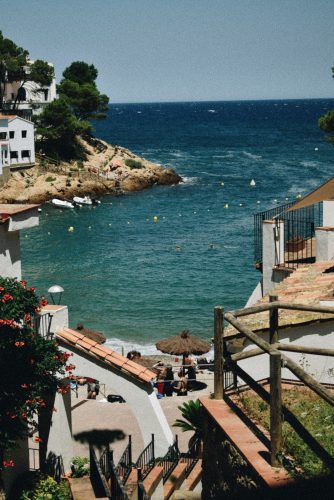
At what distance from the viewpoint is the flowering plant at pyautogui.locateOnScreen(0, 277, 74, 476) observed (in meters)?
12.3

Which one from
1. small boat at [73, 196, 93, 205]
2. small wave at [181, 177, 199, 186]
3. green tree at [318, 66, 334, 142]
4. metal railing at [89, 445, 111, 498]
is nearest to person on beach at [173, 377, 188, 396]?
metal railing at [89, 445, 111, 498]

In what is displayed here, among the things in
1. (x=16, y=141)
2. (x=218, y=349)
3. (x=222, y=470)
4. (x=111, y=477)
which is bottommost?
(x=111, y=477)

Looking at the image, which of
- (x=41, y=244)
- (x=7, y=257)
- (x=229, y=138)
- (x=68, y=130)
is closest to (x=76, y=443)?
(x=7, y=257)

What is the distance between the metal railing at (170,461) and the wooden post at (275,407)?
7899mm

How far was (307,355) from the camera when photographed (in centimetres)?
947

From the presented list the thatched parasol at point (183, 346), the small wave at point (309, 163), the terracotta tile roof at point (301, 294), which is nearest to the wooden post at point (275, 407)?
the terracotta tile roof at point (301, 294)

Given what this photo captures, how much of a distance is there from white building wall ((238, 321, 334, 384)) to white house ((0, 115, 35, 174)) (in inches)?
2787

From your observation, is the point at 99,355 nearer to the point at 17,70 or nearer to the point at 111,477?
the point at 111,477

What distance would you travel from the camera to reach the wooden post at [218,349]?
21.4 feet

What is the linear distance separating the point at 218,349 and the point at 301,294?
20.7 ft

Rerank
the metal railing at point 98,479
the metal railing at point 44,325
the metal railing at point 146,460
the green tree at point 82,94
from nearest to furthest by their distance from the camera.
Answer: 1. the metal railing at point 98,479
2. the metal railing at point 146,460
3. the metal railing at point 44,325
4. the green tree at point 82,94

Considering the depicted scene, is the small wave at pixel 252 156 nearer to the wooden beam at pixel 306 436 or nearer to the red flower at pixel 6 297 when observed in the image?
the red flower at pixel 6 297

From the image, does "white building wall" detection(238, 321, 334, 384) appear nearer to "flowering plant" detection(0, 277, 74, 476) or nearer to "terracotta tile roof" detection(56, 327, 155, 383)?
"flowering plant" detection(0, 277, 74, 476)

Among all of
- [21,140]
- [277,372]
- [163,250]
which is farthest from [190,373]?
[21,140]
